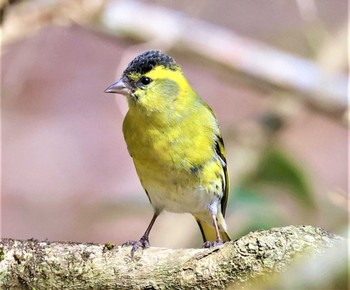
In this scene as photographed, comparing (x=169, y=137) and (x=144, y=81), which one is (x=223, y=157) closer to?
(x=169, y=137)

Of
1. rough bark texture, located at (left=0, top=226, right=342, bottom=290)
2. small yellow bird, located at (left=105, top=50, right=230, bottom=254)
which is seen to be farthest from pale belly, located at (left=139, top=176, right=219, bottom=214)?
rough bark texture, located at (left=0, top=226, right=342, bottom=290)

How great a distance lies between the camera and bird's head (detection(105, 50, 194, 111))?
9.48 feet

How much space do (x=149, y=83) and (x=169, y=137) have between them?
240 mm

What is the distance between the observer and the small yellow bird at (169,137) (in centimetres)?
287

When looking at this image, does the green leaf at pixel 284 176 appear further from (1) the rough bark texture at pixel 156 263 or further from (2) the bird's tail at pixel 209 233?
(1) the rough bark texture at pixel 156 263

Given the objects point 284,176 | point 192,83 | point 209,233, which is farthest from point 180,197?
point 192,83

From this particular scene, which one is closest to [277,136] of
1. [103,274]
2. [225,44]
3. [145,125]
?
[225,44]

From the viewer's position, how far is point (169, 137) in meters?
2.87

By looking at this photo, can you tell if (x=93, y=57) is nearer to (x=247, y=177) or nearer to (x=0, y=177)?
(x=0, y=177)

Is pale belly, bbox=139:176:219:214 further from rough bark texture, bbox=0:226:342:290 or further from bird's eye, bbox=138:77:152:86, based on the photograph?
rough bark texture, bbox=0:226:342:290

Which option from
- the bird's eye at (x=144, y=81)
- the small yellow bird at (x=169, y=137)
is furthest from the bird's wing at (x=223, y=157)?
the bird's eye at (x=144, y=81)

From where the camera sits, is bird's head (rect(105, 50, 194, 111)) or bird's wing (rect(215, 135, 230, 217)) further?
bird's wing (rect(215, 135, 230, 217))

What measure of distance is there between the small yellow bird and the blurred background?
0.55 meters

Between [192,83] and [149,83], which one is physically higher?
[192,83]
